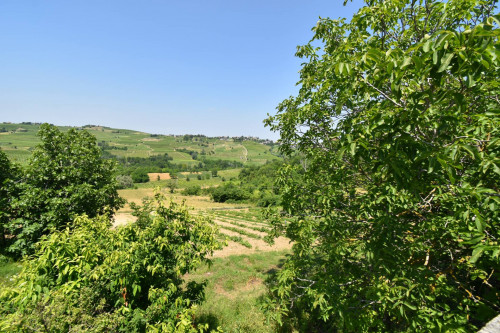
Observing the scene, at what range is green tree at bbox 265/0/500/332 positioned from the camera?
222 cm

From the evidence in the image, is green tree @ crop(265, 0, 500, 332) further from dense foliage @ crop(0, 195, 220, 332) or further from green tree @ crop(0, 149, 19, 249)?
green tree @ crop(0, 149, 19, 249)

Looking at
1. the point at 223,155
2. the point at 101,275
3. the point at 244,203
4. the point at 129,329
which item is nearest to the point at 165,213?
the point at 101,275

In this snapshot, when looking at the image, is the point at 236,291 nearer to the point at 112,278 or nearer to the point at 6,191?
the point at 112,278

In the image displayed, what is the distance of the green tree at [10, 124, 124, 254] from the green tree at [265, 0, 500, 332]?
1025cm

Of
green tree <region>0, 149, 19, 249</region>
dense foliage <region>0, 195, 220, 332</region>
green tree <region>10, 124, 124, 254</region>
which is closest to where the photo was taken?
dense foliage <region>0, 195, 220, 332</region>

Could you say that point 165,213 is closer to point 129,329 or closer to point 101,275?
point 101,275

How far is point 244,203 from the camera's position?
69.6 metres

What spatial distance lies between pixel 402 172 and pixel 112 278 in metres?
5.05

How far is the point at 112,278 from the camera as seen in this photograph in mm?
4105

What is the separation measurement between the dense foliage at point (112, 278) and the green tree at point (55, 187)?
739 centimetres

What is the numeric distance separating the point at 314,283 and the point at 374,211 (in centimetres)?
233

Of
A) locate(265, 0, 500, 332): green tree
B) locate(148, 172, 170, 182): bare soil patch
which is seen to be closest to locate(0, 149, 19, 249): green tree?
locate(265, 0, 500, 332): green tree

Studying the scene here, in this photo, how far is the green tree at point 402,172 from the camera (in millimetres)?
2225


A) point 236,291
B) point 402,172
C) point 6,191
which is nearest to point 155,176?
point 6,191
